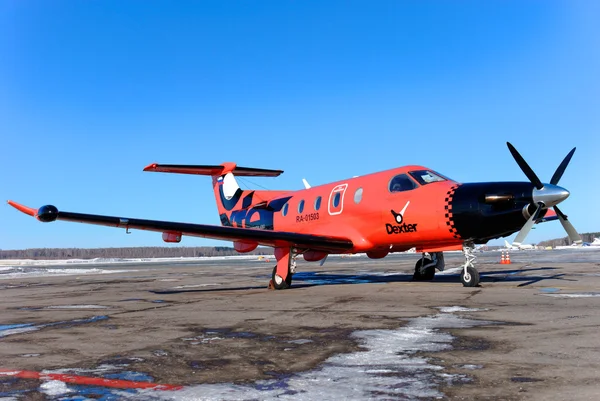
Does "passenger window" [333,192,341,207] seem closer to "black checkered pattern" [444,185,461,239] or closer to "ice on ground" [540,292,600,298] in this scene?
"black checkered pattern" [444,185,461,239]

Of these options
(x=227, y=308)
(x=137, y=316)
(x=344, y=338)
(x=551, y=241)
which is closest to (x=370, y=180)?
(x=227, y=308)

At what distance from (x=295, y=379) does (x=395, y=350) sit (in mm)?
1650

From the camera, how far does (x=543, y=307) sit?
9.29 metres

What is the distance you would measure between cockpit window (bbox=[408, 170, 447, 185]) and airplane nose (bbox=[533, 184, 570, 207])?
3047mm

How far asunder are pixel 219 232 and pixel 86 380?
36.3ft

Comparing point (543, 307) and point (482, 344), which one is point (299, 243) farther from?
point (482, 344)

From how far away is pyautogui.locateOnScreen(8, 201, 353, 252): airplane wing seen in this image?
1407 centimetres

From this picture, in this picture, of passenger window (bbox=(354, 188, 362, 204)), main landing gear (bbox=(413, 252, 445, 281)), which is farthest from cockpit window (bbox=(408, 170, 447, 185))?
main landing gear (bbox=(413, 252, 445, 281))

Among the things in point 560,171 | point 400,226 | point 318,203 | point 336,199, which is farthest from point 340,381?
point 318,203

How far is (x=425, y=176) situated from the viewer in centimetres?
1516

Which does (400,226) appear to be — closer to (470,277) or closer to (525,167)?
(470,277)

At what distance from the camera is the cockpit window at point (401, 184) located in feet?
49.9

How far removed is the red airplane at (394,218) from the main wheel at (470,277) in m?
0.03

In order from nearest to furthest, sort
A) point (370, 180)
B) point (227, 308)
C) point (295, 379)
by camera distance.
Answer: point (295, 379) → point (227, 308) → point (370, 180)
